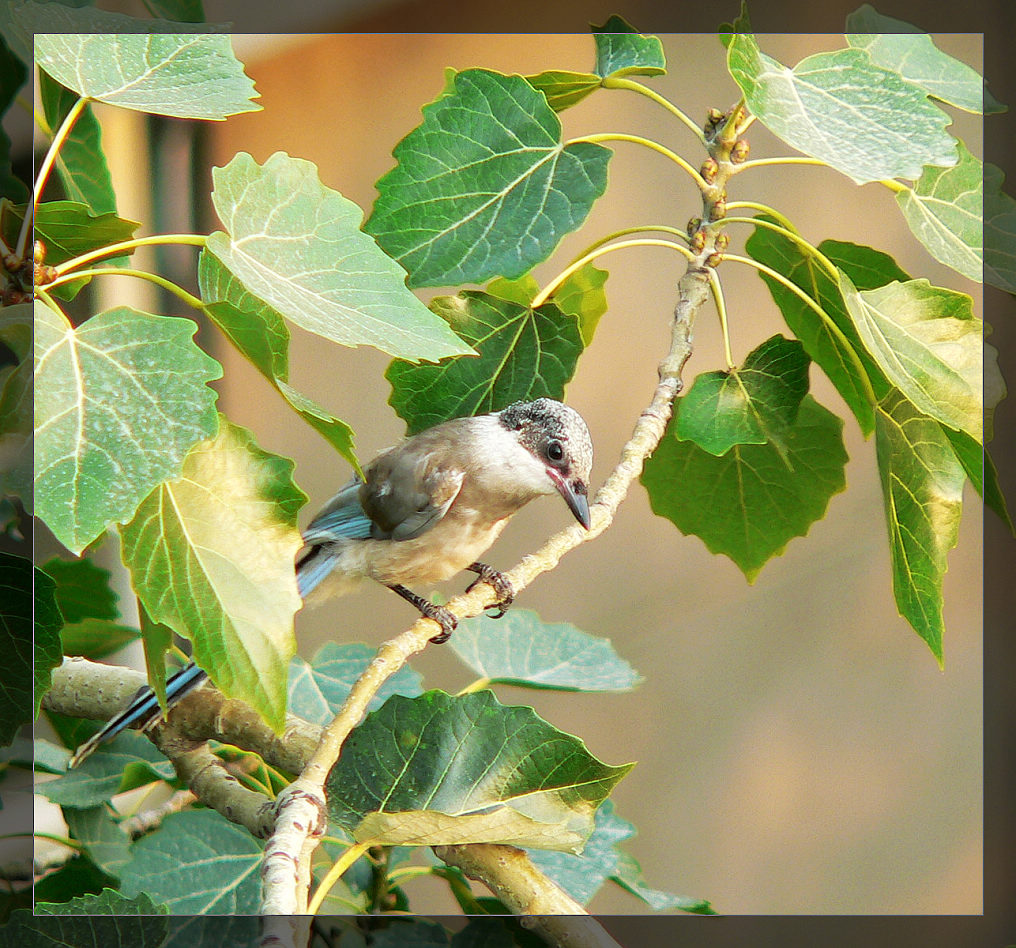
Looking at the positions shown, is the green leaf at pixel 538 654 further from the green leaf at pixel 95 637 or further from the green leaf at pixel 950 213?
the green leaf at pixel 950 213

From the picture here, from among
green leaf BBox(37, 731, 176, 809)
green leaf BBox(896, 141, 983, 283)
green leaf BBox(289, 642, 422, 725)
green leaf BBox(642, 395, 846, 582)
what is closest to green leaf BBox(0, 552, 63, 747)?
green leaf BBox(37, 731, 176, 809)

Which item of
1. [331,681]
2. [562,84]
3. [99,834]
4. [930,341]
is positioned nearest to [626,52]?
[562,84]

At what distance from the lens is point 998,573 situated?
0.59 meters

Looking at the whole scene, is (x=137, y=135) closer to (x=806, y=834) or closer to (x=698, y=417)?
(x=698, y=417)

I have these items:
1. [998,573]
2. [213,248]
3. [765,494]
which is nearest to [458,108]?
[213,248]

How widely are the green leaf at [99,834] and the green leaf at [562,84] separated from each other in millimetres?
547

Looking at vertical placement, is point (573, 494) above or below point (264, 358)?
below

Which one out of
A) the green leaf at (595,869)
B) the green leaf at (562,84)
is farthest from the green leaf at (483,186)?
the green leaf at (595,869)

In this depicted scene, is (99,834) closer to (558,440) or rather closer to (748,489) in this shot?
(558,440)

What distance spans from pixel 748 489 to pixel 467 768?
32 centimetres

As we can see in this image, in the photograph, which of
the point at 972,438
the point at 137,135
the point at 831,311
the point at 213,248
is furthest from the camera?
the point at 137,135

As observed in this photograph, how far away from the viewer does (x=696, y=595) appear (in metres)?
0.84

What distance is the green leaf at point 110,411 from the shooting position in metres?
0.35

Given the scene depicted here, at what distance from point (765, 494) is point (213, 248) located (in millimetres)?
452
